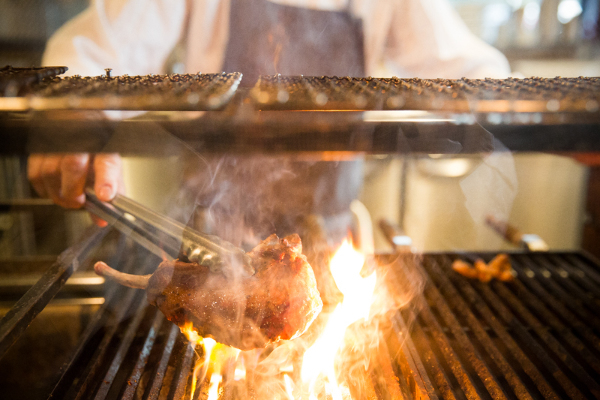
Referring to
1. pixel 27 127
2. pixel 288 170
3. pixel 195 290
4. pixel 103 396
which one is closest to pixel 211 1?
pixel 288 170

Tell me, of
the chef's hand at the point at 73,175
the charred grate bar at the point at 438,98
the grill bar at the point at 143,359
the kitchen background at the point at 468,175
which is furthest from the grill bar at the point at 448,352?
the kitchen background at the point at 468,175

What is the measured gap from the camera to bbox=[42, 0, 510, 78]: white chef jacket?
1751 millimetres

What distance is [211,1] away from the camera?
1.82 metres

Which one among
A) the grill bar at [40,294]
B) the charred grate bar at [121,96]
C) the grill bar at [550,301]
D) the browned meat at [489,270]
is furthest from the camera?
the browned meat at [489,270]

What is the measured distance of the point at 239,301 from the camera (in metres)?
1.04

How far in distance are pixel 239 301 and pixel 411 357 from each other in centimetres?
57

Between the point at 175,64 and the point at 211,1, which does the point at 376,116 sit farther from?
the point at 175,64

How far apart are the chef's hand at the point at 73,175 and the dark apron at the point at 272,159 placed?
2.15ft

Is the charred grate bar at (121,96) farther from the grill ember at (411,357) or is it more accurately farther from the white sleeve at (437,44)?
the white sleeve at (437,44)

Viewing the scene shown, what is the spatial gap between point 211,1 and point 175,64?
0.59 meters

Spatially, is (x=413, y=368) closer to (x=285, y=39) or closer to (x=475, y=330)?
(x=475, y=330)

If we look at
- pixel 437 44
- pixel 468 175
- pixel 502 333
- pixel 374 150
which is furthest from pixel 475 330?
pixel 468 175

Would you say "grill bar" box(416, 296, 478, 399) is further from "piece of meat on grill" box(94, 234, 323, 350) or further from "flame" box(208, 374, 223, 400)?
"flame" box(208, 374, 223, 400)

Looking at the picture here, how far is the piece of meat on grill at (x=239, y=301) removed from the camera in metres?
1.03
